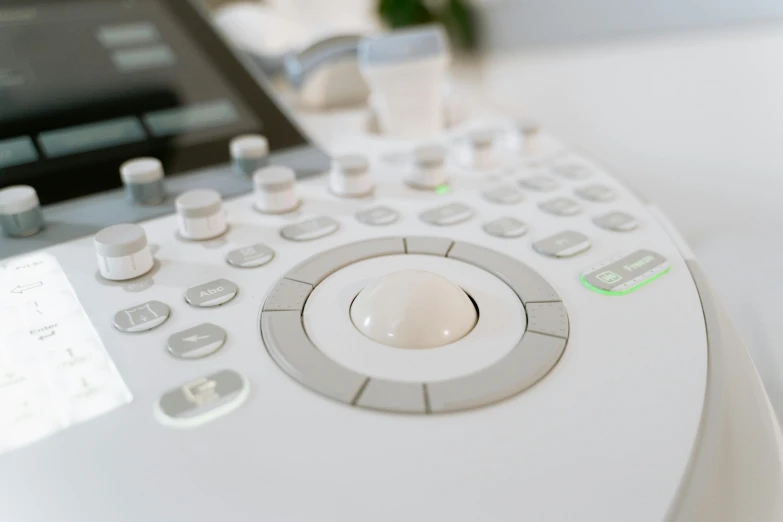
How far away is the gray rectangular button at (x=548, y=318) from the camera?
0.30 metres

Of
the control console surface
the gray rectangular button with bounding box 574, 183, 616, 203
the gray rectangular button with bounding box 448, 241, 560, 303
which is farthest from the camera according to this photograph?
the gray rectangular button with bounding box 574, 183, 616, 203

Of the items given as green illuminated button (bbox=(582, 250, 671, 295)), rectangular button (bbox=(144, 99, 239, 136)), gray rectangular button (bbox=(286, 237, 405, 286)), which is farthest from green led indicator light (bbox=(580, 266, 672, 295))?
rectangular button (bbox=(144, 99, 239, 136))

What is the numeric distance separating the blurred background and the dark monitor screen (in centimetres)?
15

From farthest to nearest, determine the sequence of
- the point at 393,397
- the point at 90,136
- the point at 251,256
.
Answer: the point at 90,136 → the point at 251,256 → the point at 393,397

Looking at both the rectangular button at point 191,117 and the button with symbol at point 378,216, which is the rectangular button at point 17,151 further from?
the button with symbol at point 378,216

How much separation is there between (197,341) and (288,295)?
0.05 m

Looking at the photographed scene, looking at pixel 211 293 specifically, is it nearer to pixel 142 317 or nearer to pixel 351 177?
pixel 142 317

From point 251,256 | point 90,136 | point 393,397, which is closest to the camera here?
point 393,397

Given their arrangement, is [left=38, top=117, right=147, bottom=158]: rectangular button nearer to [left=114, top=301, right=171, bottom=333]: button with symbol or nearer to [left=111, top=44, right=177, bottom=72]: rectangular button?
[left=111, top=44, right=177, bottom=72]: rectangular button

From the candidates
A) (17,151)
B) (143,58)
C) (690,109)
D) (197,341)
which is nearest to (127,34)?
(143,58)

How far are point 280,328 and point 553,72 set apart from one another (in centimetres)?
55

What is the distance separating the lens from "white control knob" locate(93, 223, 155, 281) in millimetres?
341

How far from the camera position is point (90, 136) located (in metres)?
0.47

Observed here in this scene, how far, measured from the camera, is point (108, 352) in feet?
0.97
